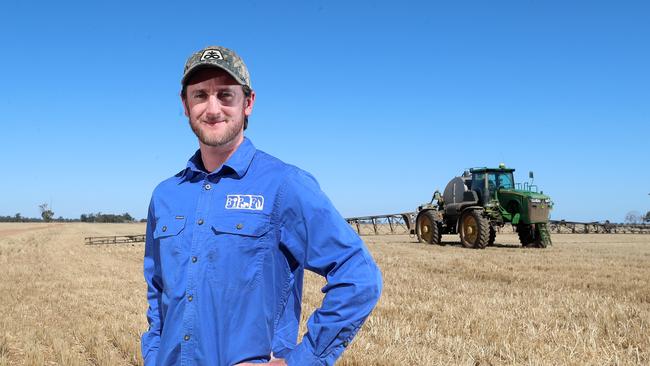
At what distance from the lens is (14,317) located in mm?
7285

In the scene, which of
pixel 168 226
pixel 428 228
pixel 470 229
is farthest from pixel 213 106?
pixel 428 228

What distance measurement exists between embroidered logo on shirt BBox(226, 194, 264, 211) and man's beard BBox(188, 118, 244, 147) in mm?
→ 233

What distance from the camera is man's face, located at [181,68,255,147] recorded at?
6.83 ft

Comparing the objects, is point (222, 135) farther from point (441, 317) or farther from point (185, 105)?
point (441, 317)

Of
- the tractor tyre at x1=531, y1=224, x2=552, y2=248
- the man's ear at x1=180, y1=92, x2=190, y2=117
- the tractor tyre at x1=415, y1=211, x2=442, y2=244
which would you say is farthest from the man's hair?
the tractor tyre at x1=415, y1=211, x2=442, y2=244

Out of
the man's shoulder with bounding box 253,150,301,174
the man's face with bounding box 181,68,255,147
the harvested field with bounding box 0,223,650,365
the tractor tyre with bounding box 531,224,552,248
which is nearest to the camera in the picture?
the man's shoulder with bounding box 253,150,301,174

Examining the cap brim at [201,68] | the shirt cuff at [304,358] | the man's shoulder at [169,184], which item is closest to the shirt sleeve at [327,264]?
the shirt cuff at [304,358]

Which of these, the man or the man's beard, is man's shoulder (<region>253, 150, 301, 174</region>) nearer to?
the man

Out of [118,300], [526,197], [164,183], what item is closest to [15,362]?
[118,300]

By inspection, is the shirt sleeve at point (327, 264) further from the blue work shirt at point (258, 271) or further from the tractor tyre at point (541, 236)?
the tractor tyre at point (541, 236)

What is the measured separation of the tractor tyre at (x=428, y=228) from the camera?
21.8m

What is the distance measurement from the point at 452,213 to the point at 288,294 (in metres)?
20.0

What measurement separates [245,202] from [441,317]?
515 centimetres

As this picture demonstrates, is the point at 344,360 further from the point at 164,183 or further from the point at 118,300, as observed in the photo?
the point at 118,300
